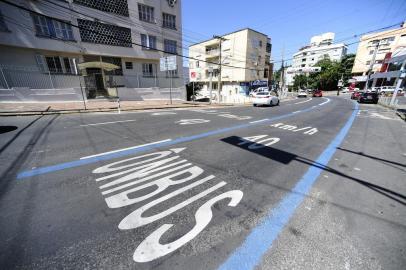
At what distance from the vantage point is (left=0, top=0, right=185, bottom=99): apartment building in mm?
14719

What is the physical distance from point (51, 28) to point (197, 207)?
2249 centimetres

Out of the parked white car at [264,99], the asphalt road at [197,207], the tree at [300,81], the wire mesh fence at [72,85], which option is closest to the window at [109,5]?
the wire mesh fence at [72,85]

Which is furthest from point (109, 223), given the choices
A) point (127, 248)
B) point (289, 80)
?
point (289, 80)

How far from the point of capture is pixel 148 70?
23.3 meters

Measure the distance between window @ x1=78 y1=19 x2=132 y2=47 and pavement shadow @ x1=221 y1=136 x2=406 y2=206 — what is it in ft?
57.5

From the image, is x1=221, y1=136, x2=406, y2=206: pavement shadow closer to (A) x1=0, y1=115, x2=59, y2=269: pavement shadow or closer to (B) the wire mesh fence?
(A) x1=0, y1=115, x2=59, y2=269: pavement shadow

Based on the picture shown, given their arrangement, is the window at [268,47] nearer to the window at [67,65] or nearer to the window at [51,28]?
the window at [51,28]

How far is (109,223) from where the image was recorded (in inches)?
92.0

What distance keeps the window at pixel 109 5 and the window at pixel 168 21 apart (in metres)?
5.00

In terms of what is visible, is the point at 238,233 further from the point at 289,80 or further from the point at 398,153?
the point at 289,80

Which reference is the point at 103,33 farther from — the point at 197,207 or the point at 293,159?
the point at 197,207

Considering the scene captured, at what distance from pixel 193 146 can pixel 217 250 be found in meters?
3.56

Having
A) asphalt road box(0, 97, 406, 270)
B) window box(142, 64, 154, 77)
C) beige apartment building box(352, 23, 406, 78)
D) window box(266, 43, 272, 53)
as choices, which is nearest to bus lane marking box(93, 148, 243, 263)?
asphalt road box(0, 97, 406, 270)

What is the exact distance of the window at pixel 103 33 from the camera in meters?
17.6
